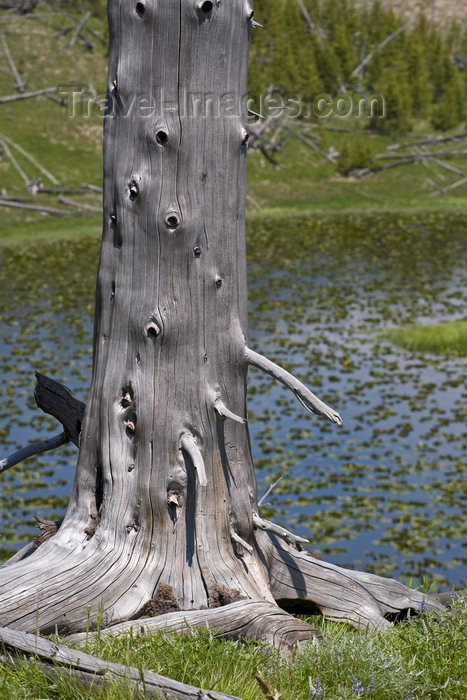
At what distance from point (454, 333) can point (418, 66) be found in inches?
1901

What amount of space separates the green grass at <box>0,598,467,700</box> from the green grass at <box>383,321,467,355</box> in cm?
1161

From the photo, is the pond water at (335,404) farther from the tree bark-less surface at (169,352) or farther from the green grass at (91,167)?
the green grass at (91,167)

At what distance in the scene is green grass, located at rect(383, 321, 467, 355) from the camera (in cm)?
1538

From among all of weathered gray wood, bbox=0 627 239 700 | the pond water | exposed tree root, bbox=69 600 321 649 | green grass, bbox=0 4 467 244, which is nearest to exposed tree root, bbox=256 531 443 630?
exposed tree root, bbox=69 600 321 649

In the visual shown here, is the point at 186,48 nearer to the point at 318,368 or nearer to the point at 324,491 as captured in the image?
the point at 324,491

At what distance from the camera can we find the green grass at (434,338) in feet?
50.5

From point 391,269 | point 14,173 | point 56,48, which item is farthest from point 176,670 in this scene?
point 56,48

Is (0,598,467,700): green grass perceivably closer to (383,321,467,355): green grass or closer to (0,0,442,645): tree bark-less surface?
(0,0,442,645): tree bark-less surface

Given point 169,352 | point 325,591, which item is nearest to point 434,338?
point 325,591

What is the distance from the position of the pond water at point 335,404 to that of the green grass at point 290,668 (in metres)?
3.56

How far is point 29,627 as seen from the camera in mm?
4320

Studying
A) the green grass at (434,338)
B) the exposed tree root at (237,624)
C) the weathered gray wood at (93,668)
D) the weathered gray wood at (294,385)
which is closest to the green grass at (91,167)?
the green grass at (434,338)

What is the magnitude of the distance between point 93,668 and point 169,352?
1.64 meters

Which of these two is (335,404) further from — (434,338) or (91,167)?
(91,167)
